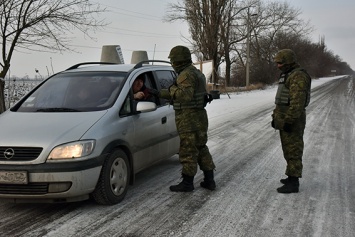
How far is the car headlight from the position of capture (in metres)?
3.70

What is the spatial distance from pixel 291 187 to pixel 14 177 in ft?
10.6

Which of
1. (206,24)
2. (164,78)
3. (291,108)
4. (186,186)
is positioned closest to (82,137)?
(186,186)

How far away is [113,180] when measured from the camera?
165 inches

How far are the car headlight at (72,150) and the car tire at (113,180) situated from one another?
0.30 m

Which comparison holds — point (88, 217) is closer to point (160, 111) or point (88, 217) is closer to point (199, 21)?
point (160, 111)

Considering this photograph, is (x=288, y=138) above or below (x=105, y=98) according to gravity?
below

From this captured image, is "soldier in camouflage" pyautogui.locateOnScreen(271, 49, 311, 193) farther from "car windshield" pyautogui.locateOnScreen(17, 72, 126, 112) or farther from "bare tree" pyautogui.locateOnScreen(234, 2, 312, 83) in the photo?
"bare tree" pyautogui.locateOnScreen(234, 2, 312, 83)

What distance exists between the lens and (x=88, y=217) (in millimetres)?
3916

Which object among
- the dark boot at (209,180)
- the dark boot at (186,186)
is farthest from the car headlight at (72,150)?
the dark boot at (209,180)

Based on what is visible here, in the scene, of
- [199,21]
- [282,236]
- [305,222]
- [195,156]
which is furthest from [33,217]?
[199,21]

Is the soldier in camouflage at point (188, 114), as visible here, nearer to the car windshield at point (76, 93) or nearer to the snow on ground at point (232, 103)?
the car windshield at point (76, 93)

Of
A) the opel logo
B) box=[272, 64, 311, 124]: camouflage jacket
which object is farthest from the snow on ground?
the opel logo

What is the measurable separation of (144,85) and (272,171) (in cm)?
237

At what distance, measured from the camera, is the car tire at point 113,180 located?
13.2 feet
